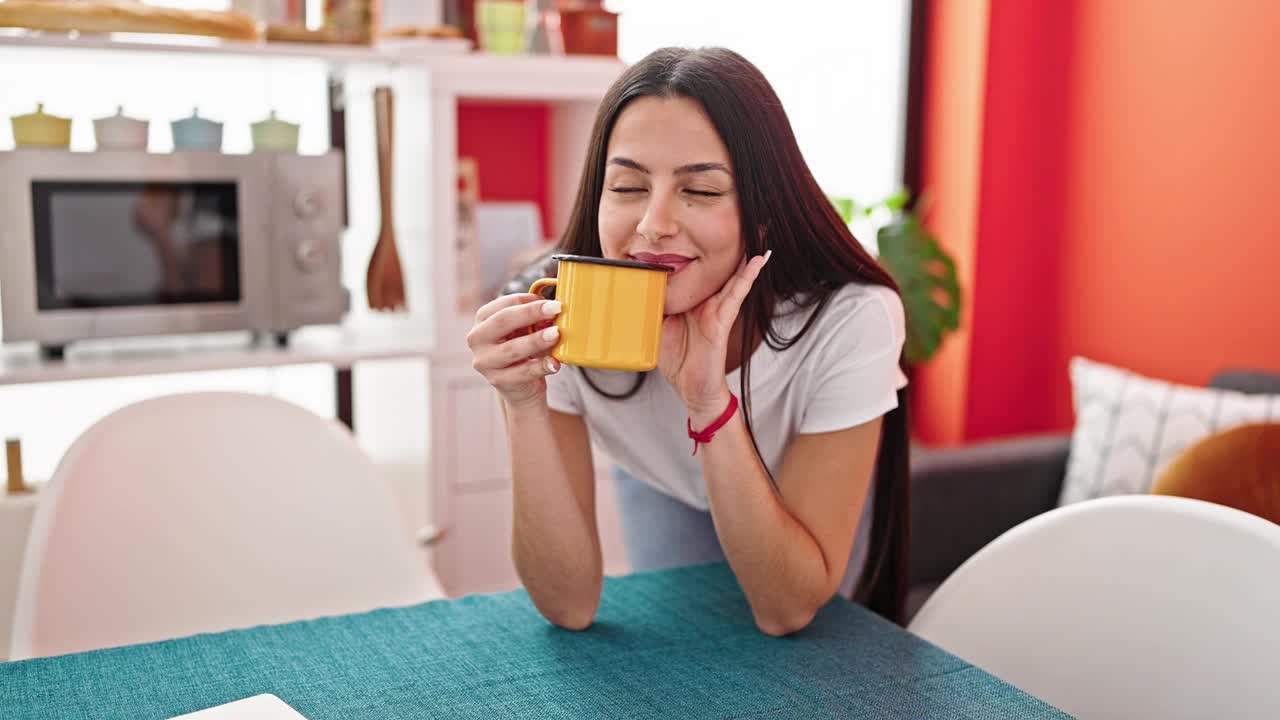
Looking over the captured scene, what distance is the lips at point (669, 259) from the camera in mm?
1103

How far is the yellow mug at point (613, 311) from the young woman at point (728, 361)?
1.5 inches

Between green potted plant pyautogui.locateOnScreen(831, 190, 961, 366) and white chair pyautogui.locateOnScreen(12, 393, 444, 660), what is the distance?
1953 millimetres

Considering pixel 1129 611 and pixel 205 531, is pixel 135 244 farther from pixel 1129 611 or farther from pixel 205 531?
pixel 1129 611

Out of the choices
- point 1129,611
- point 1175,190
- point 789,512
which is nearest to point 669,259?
point 789,512

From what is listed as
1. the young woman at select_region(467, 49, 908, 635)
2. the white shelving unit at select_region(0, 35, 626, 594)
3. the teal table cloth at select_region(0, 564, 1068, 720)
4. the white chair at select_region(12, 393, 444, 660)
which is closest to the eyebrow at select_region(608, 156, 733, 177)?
the young woman at select_region(467, 49, 908, 635)

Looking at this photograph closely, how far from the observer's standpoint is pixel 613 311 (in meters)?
0.93

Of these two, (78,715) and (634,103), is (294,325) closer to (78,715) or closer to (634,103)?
(634,103)

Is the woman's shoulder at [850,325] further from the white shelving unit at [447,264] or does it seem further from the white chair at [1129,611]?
the white shelving unit at [447,264]

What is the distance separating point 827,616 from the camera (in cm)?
112

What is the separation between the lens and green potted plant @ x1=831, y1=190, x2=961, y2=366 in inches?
124

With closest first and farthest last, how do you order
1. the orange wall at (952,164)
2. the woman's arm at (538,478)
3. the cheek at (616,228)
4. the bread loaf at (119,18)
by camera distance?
the woman's arm at (538,478), the cheek at (616,228), the bread loaf at (119,18), the orange wall at (952,164)

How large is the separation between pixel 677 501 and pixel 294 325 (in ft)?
3.51

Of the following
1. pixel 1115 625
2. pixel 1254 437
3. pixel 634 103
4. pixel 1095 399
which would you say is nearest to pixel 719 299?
pixel 634 103

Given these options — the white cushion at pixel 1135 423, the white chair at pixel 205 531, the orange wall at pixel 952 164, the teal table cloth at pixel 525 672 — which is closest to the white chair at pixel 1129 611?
the teal table cloth at pixel 525 672
